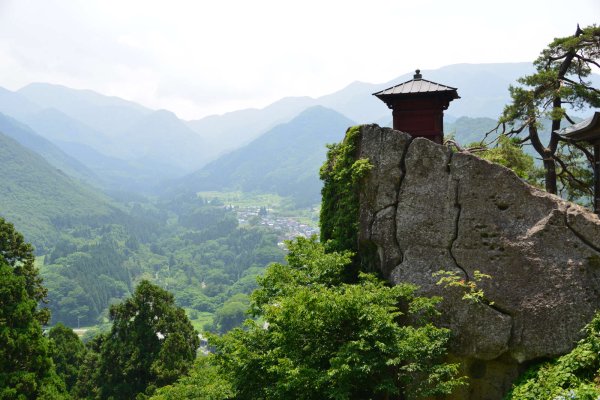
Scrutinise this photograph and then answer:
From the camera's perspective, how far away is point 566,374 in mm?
10445

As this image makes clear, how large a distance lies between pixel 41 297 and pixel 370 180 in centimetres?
1982

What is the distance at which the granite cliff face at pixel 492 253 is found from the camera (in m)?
11.5

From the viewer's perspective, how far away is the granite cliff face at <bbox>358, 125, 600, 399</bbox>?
37.9 feet

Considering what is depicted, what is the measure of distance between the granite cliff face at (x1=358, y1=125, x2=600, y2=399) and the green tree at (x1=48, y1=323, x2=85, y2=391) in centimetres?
2521

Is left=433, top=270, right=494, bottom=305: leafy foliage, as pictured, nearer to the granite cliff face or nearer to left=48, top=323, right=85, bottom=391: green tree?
the granite cliff face

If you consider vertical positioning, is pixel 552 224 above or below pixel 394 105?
below

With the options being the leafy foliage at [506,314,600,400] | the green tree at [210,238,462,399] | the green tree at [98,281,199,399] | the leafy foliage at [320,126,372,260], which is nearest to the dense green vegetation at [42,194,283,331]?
the green tree at [98,281,199,399]

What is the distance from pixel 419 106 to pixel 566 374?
829cm

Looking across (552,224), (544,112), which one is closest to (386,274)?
(552,224)

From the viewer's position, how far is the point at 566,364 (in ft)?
35.3

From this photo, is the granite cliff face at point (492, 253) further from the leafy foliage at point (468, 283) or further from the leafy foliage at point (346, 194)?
the leafy foliage at point (346, 194)

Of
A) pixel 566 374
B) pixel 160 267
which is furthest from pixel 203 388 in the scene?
pixel 160 267

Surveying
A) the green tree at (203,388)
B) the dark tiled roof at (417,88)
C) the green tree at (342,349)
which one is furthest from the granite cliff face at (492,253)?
the green tree at (203,388)

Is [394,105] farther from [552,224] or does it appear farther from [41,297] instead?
[41,297]
